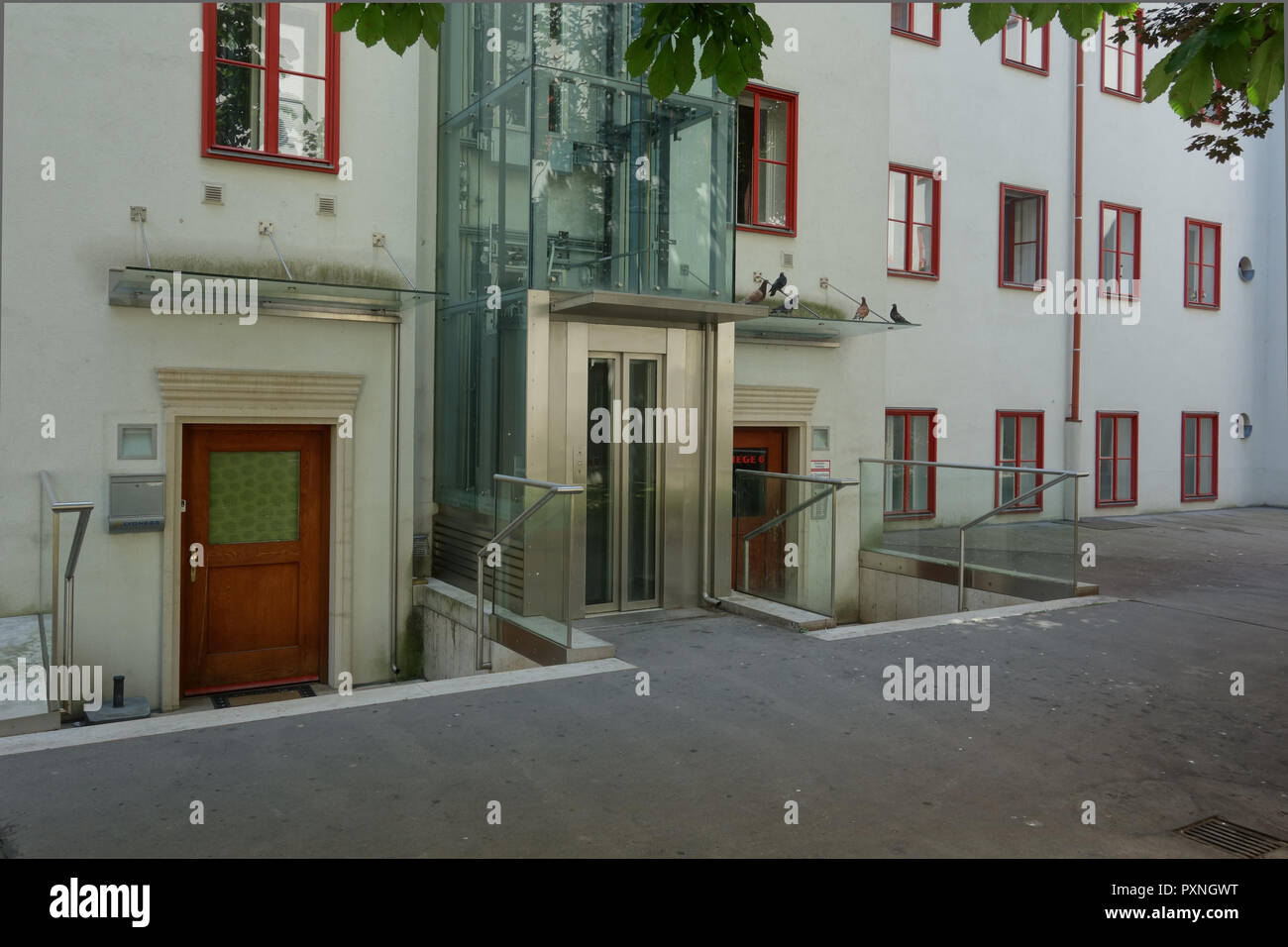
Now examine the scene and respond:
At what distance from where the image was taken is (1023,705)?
246 inches

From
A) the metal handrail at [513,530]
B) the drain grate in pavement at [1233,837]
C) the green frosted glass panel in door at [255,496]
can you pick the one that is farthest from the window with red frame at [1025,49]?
the drain grate in pavement at [1233,837]

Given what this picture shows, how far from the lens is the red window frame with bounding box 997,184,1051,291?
15.6 meters

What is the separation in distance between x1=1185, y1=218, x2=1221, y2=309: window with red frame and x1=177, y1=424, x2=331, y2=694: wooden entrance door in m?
15.6

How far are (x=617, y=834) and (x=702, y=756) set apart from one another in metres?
1.09

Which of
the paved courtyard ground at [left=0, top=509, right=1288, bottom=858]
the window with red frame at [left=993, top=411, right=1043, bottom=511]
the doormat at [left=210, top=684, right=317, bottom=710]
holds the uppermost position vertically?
the window with red frame at [left=993, top=411, right=1043, bottom=511]

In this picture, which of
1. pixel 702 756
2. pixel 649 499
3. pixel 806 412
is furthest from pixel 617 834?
pixel 806 412

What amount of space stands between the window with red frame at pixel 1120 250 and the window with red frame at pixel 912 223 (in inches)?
153

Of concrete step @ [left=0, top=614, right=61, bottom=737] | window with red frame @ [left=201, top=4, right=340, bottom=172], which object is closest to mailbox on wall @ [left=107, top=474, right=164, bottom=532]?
concrete step @ [left=0, top=614, right=61, bottom=737]

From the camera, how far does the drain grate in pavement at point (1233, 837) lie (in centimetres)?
425

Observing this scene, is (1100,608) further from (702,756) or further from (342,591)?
(342,591)

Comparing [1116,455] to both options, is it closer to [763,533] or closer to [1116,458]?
[1116,458]

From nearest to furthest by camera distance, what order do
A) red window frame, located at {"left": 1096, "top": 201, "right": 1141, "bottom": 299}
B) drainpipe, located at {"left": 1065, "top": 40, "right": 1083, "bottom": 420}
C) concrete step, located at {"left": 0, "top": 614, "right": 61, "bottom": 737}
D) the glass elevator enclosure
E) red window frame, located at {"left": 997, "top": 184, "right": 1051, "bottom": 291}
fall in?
concrete step, located at {"left": 0, "top": 614, "right": 61, "bottom": 737}, the glass elevator enclosure, red window frame, located at {"left": 997, "top": 184, "right": 1051, "bottom": 291}, drainpipe, located at {"left": 1065, "top": 40, "right": 1083, "bottom": 420}, red window frame, located at {"left": 1096, "top": 201, "right": 1141, "bottom": 299}

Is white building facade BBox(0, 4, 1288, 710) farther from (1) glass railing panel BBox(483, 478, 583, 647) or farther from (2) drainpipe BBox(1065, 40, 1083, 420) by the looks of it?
(2) drainpipe BBox(1065, 40, 1083, 420)
